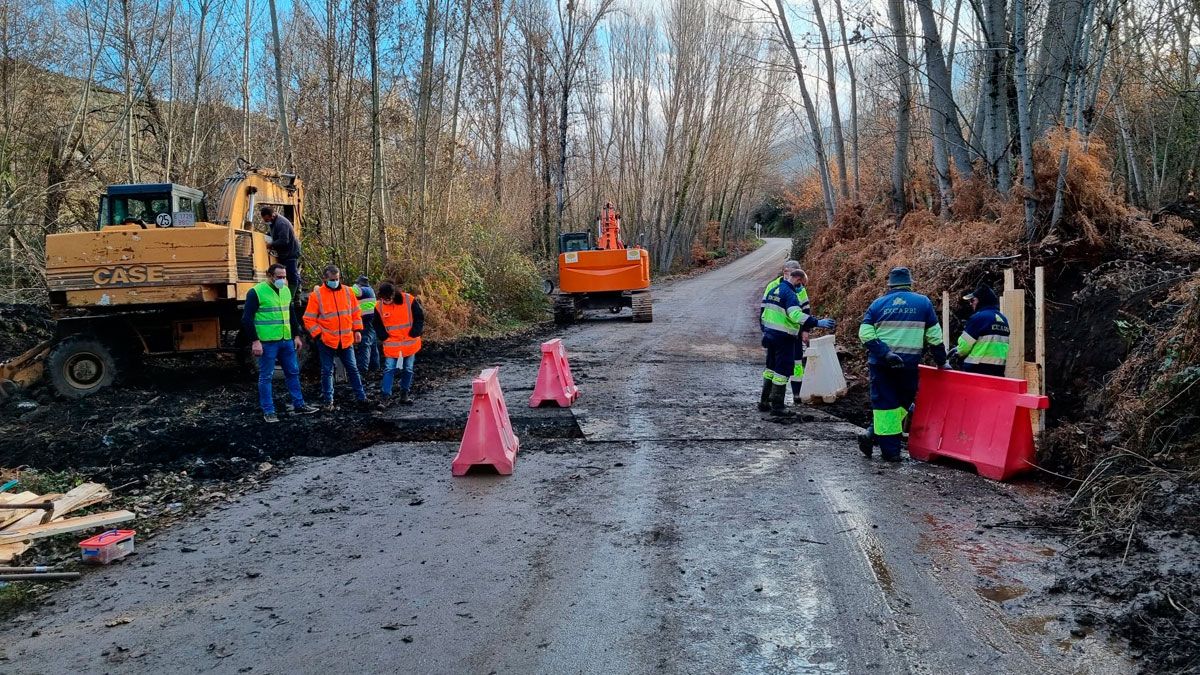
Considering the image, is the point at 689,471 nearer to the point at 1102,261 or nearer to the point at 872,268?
the point at 1102,261

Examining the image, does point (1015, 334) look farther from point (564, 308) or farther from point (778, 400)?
point (564, 308)

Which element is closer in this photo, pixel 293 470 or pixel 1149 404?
pixel 1149 404

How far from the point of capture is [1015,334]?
7738 mm

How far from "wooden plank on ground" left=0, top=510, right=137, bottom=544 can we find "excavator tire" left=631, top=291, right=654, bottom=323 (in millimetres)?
15320

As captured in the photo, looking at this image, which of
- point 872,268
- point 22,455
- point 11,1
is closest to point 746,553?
point 22,455

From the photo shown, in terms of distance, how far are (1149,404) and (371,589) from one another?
5749 mm

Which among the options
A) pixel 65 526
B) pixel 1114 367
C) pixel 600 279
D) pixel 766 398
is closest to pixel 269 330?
pixel 65 526

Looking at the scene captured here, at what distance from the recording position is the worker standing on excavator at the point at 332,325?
9.75 meters

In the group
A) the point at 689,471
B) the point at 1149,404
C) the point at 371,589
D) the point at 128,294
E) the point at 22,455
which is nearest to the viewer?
the point at 371,589

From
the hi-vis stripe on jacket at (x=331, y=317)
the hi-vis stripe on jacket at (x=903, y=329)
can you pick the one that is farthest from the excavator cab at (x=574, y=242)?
the hi-vis stripe on jacket at (x=903, y=329)

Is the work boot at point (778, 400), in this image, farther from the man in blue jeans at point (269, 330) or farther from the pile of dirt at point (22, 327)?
the pile of dirt at point (22, 327)

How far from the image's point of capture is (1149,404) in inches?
240

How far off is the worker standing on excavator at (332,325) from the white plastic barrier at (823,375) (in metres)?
5.61

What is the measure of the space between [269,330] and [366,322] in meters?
2.92
